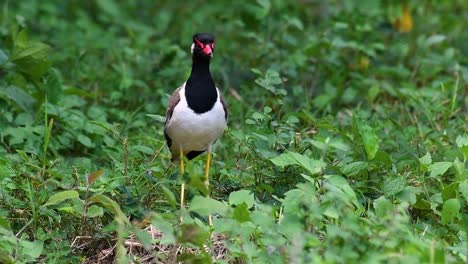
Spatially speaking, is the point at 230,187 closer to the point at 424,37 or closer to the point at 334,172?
the point at 334,172

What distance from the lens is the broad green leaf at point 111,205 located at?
4.33 metres

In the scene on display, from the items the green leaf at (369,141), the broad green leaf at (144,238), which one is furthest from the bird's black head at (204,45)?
the broad green leaf at (144,238)

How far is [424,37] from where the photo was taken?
310 inches

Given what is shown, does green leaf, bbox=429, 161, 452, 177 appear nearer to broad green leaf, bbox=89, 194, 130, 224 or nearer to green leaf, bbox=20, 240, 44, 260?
broad green leaf, bbox=89, 194, 130, 224

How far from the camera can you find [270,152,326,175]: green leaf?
4349 millimetres

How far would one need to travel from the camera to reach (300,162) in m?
4.42

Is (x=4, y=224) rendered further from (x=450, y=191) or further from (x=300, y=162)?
(x=450, y=191)


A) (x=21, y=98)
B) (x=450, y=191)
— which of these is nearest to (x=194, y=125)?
(x=450, y=191)

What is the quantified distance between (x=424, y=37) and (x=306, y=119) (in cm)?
225

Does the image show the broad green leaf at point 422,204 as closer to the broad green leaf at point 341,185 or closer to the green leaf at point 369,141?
the green leaf at point 369,141

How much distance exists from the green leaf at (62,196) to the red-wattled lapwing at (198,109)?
81cm

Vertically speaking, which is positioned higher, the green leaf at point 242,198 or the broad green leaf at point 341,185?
the broad green leaf at point 341,185

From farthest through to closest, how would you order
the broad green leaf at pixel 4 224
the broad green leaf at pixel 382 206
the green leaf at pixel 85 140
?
the green leaf at pixel 85 140 → the broad green leaf at pixel 382 206 → the broad green leaf at pixel 4 224

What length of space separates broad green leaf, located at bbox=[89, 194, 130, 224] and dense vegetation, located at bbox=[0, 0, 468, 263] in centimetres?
1
